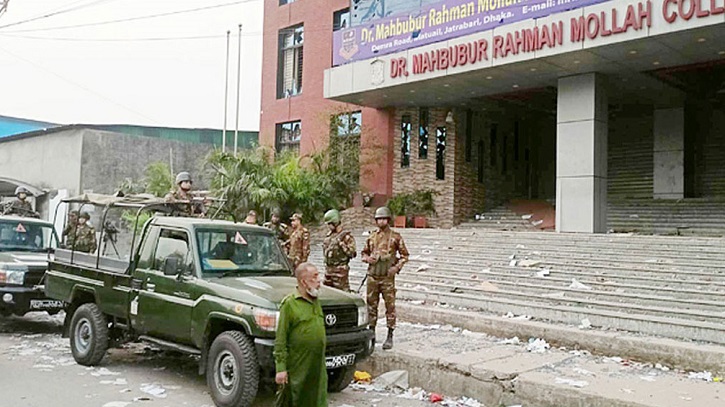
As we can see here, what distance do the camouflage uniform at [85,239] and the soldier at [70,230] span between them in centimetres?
9

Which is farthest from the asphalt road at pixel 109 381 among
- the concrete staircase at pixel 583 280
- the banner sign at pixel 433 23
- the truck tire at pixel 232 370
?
the banner sign at pixel 433 23

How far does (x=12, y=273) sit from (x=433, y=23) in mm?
13692

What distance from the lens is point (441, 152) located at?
2309 cm

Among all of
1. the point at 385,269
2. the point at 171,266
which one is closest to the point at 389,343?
the point at 385,269

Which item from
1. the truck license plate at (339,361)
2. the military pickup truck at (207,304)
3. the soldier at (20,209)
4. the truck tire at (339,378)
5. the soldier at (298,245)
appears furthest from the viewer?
the soldier at (20,209)

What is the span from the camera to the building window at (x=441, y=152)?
22984 millimetres

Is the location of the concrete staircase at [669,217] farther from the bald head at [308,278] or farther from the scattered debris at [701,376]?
the bald head at [308,278]

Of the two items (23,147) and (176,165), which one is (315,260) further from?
(23,147)

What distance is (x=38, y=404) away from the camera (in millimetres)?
6043

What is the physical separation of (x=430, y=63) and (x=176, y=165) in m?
16.0

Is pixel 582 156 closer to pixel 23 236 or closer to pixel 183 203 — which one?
pixel 183 203

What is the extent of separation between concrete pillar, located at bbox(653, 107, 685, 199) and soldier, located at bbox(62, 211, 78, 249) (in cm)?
2041

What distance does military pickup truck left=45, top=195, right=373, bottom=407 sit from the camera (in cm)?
591

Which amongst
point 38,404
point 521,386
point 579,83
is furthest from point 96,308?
point 579,83
